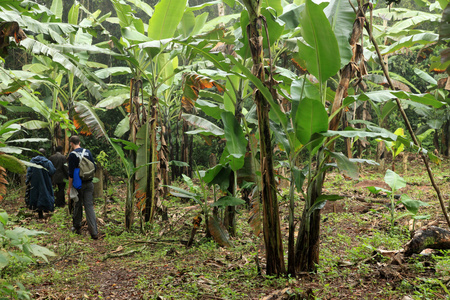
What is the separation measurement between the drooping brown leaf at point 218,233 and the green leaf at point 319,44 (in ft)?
8.95

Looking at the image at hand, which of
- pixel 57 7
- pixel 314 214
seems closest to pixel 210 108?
pixel 314 214

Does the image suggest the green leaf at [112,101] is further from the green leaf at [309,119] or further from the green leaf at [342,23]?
the green leaf at [309,119]

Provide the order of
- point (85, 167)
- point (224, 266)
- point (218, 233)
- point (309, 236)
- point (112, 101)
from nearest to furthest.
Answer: point (309, 236) < point (224, 266) < point (218, 233) < point (85, 167) < point (112, 101)

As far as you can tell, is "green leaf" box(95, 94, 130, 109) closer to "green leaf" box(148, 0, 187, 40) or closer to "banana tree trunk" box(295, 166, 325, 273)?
"green leaf" box(148, 0, 187, 40)

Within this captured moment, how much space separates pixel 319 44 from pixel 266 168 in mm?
1267

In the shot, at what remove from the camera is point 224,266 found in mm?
4312

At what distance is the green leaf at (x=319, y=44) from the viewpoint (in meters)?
3.17

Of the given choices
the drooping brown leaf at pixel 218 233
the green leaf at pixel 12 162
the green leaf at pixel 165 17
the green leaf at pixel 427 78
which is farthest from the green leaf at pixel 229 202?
the green leaf at pixel 427 78

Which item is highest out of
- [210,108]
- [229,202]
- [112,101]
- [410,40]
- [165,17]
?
[165,17]

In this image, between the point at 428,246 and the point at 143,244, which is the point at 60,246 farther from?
the point at 428,246

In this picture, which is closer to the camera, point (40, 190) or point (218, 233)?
point (218, 233)

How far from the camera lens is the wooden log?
151 inches

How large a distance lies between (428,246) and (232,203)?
2.37 metres

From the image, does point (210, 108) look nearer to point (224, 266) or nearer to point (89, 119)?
point (224, 266)
